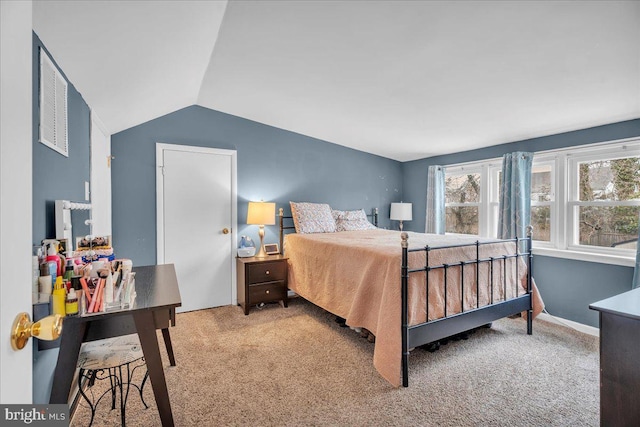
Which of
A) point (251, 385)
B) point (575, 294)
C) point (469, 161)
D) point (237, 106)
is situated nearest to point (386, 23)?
point (237, 106)

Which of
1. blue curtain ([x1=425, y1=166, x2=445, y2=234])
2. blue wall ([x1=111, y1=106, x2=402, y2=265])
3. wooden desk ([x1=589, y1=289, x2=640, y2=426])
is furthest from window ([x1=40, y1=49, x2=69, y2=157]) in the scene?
blue curtain ([x1=425, y1=166, x2=445, y2=234])

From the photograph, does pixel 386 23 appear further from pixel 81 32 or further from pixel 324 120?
pixel 324 120

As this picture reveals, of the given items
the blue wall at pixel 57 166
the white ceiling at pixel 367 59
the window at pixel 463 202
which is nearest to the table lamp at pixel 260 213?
the white ceiling at pixel 367 59

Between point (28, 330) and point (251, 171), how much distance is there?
11.2 ft

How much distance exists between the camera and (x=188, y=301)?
3.54 m

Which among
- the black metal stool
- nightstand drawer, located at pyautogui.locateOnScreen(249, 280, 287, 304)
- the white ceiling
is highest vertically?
the white ceiling

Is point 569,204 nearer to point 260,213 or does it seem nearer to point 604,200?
point 604,200

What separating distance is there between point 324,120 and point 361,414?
118 inches

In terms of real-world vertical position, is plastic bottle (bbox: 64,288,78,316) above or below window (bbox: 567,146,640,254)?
below

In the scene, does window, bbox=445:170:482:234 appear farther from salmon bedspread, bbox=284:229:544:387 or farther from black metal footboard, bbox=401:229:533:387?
salmon bedspread, bbox=284:229:544:387

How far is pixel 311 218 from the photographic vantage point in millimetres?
3945

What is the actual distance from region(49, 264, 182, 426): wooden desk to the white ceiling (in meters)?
1.34

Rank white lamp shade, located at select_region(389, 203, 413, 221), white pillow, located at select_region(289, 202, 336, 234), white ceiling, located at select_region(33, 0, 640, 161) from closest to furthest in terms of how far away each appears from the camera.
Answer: white ceiling, located at select_region(33, 0, 640, 161) < white pillow, located at select_region(289, 202, 336, 234) < white lamp shade, located at select_region(389, 203, 413, 221)

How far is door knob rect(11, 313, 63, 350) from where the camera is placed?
548 millimetres
